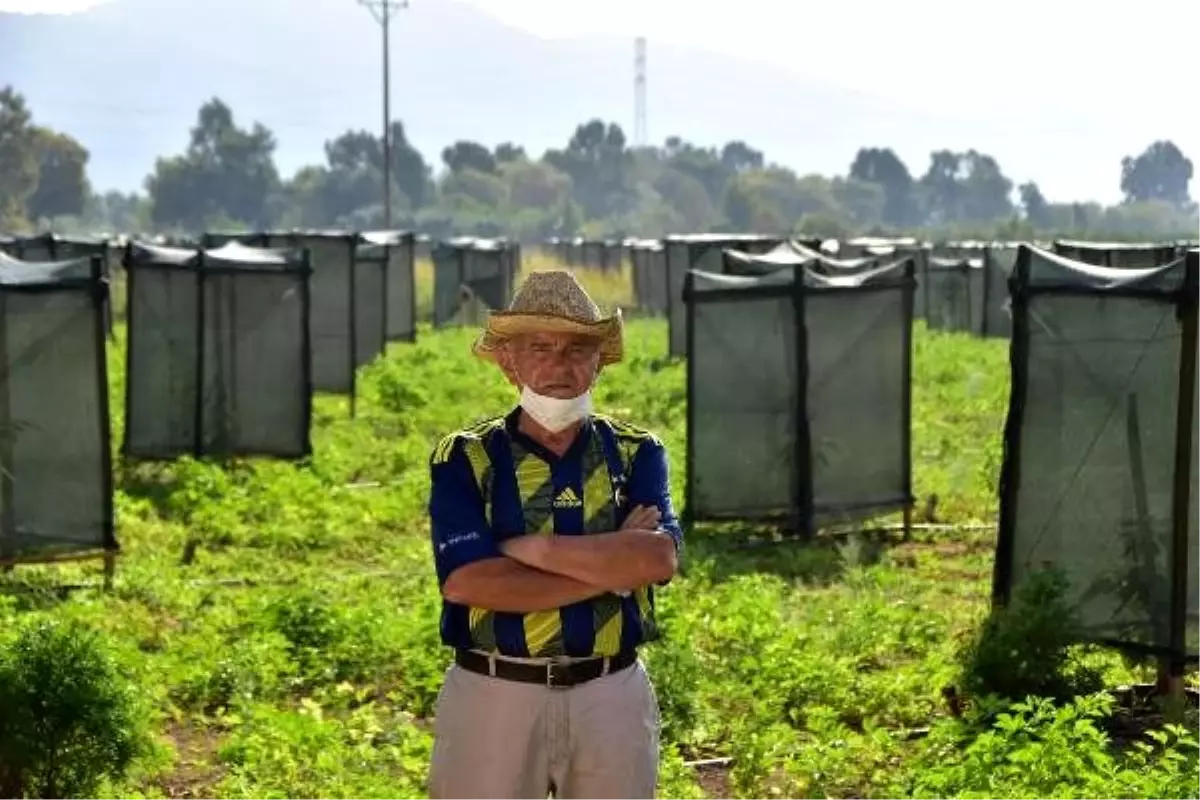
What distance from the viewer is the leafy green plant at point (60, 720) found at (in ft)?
21.8

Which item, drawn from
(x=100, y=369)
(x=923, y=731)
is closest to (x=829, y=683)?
(x=923, y=731)

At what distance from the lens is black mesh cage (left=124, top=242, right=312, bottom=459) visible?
16656 millimetres

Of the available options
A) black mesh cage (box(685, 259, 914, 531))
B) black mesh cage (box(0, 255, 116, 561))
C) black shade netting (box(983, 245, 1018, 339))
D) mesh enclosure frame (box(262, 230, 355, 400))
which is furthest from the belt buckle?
black shade netting (box(983, 245, 1018, 339))

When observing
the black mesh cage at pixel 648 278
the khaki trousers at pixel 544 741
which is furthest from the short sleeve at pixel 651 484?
the black mesh cage at pixel 648 278

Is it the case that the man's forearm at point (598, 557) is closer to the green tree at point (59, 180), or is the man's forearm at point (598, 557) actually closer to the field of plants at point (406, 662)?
the field of plants at point (406, 662)

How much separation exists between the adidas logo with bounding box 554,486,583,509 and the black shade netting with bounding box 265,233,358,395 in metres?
17.2

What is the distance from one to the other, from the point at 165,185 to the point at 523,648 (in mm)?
163748

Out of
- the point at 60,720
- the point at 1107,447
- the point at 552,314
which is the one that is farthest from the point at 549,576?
the point at 1107,447

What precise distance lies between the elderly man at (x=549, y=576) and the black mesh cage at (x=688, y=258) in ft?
58.2

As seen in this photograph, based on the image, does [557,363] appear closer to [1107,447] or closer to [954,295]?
[1107,447]

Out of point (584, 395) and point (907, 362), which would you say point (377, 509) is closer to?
point (907, 362)

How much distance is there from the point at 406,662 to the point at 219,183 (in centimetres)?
16313

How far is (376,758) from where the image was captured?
7.72 m

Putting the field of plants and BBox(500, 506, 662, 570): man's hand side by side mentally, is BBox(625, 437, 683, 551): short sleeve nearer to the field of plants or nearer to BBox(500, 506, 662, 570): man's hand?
BBox(500, 506, 662, 570): man's hand
